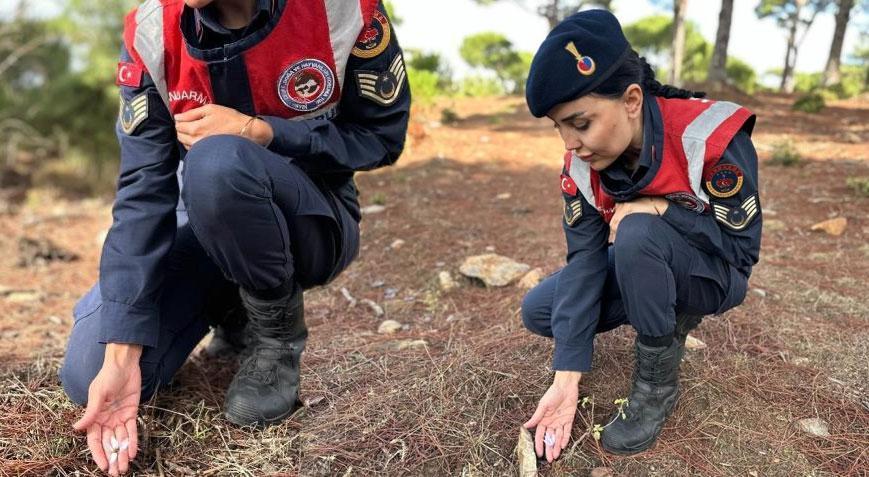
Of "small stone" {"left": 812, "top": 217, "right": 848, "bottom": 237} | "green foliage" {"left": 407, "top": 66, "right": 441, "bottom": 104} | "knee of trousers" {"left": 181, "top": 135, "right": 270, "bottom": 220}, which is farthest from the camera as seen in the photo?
"green foliage" {"left": 407, "top": 66, "right": 441, "bottom": 104}

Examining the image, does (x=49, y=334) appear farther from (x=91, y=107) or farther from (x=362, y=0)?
(x=91, y=107)

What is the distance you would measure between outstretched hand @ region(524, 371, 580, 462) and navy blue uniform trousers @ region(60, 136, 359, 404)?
67 centimetres

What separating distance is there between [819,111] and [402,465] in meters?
8.34

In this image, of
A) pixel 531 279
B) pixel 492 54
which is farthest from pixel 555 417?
pixel 492 54

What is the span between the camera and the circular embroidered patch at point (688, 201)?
1502 mm

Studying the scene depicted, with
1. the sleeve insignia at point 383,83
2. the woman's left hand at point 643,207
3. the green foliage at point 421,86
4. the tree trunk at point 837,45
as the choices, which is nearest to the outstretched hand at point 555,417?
the woman's left hand at point 643,207

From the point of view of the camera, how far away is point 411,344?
7.12 feet

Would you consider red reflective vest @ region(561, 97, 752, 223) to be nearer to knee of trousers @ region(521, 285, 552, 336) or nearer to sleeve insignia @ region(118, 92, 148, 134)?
knee of trousers @ region(521, 285, 552, 336)

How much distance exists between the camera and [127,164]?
1531 millimetres

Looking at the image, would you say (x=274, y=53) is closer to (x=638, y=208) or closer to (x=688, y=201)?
(x=638, y=208)

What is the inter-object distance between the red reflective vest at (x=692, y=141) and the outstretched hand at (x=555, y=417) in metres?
0.52

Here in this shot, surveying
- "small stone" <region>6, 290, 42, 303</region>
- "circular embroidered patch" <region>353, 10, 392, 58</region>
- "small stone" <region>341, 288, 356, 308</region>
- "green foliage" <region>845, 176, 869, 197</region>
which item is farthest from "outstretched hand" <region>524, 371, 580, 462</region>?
"small stone" <region>6, 290, 42, 303</region>

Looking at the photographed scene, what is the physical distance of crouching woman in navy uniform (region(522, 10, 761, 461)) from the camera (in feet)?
4.66

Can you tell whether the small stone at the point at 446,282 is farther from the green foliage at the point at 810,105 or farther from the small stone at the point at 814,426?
the green foliage at the point at 810,105
